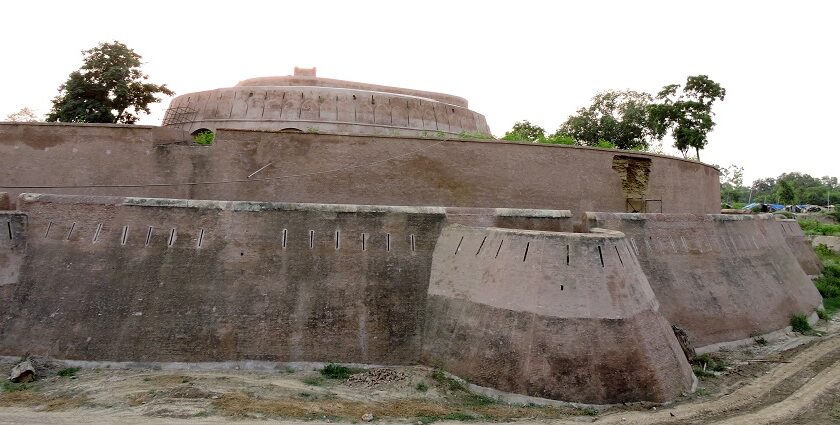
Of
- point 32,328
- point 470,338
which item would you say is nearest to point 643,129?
point 470,338

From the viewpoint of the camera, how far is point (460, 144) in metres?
14.7

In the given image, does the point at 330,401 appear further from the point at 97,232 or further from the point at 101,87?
the point at 101,87

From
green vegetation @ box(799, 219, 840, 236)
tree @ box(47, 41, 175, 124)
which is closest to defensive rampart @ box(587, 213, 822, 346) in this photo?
tree @ box(47, 41, 175, 124)

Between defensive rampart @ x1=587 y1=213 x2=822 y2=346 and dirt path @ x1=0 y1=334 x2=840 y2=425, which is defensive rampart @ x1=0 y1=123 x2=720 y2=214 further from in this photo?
dirt path @ x1=0 y1=334 x2=840 y2=425

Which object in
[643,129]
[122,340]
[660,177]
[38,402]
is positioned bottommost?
[38,402]

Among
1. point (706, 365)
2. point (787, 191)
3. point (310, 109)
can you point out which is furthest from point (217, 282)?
point (787, 191)

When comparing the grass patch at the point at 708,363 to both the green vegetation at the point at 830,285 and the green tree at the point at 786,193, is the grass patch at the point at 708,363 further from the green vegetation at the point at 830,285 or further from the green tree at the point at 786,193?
the green tree at the point at 786,193

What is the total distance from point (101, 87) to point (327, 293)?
13504 millimetres

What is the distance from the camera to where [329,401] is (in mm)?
9312

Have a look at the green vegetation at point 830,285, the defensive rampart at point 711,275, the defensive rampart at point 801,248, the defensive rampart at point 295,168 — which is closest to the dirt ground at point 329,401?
the defensive rampart at point 711,275

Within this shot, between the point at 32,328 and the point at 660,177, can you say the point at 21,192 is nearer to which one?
the point at 32,328

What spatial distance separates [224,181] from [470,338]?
24.5 feet

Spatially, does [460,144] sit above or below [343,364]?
above

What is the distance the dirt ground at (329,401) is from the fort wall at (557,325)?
0.38m
